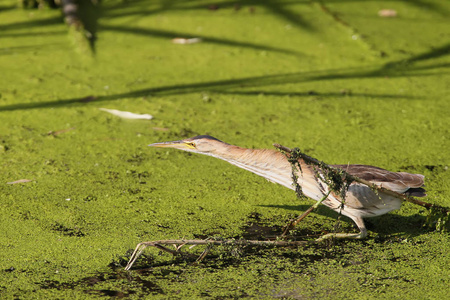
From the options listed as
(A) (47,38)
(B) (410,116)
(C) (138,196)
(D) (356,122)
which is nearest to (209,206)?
(C) (138,196)

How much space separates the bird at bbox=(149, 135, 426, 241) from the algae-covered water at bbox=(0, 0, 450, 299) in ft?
0.57

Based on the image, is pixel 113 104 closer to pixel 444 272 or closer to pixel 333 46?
pixel 333 46

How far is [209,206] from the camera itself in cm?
315

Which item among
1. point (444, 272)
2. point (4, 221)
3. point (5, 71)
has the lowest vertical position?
point (444, 272)

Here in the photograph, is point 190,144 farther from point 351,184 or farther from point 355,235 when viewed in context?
point 355,235

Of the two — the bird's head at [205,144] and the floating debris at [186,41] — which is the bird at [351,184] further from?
the floating debris at [186,41]

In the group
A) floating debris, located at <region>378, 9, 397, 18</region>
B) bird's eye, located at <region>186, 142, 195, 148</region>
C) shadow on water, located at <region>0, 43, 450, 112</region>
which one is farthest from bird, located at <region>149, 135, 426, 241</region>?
floating debris, located at <region>378, 9, 397, 18</region>

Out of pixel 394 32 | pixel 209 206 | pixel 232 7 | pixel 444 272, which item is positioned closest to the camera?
pixel 444 272

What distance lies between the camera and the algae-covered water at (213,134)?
2537 millimetres

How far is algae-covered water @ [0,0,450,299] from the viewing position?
2537 millimetres

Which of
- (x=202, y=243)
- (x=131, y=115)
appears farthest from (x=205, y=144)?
(x=131, y=115)

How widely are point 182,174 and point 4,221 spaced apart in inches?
41.9


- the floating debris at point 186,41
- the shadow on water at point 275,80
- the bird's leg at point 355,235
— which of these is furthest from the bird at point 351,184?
the floating debris at point 186,41

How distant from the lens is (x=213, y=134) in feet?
13.1
